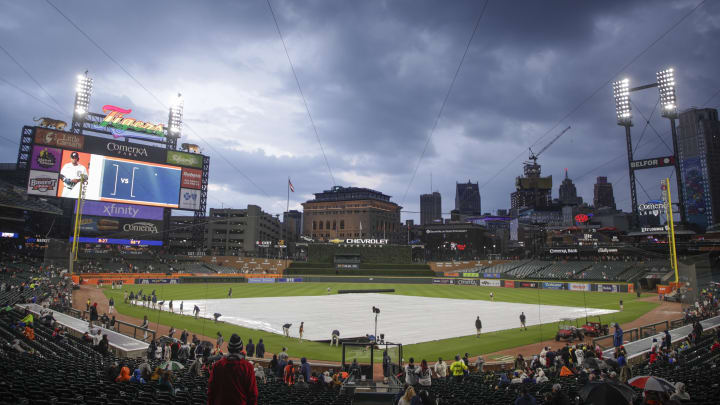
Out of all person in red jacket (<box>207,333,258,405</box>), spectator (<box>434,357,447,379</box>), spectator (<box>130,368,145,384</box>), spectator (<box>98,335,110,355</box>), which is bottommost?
spectator (<box>434,357,447,379</box>)

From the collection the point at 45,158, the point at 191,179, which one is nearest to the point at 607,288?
the point at 191,179

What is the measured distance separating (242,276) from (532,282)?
185 feet

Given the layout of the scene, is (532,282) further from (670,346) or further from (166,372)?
(166,372)

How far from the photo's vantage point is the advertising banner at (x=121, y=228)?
69.9 meters

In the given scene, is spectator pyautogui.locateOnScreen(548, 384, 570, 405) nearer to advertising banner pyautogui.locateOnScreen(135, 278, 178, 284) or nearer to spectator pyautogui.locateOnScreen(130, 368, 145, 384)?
spectator pyautogui.locateOnScreen(130, 368, 145, 384)

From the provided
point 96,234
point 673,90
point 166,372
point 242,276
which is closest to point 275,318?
point 166,372

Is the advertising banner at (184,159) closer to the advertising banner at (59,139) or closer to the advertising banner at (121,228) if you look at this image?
the advertising banner at (121,228)

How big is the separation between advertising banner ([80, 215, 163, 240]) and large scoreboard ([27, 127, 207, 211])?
355 cm

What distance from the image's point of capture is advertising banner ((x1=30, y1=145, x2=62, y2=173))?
214 ft

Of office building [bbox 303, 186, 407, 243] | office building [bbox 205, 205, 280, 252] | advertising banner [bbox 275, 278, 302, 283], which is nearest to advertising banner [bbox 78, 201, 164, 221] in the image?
advertising banner [bbox 275, 278, 302, 283]

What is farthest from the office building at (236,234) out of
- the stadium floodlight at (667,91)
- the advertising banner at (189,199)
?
the stadium floodlight at (667,91)

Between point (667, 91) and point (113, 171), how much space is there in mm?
99966

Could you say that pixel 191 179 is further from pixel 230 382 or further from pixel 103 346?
pixel 230 382

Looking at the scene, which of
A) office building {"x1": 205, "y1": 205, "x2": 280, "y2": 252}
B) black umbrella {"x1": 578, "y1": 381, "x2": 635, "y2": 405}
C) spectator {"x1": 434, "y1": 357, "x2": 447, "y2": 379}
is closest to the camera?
black umbrella {"x1": 578, "y1": 381, "x2": 635, "y2": 405}
